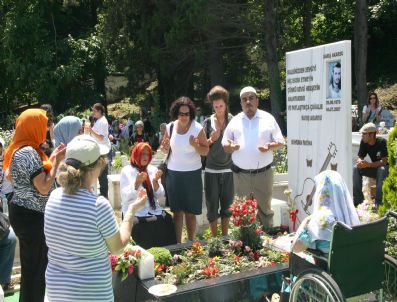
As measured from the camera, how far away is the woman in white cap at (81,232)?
269cm

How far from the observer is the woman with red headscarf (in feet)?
16.8

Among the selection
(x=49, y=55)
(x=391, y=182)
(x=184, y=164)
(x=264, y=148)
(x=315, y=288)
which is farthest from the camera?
(x=49, y=55)

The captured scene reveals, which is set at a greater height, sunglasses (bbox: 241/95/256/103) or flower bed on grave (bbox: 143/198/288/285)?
sunglasses (bbox: 241/95/256/103)

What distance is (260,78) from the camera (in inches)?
828

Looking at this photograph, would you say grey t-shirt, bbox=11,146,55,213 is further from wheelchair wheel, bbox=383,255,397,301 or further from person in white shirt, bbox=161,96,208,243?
wheelchair wheel, bbox=383,255,397,301

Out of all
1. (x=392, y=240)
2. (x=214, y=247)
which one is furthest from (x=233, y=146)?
(x=392, y=240)

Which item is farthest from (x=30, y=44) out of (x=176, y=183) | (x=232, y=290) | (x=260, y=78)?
(x=232, y=290)

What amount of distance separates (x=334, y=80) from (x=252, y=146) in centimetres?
106

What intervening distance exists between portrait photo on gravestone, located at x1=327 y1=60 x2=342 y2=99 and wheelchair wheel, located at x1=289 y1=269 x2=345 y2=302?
2.28m

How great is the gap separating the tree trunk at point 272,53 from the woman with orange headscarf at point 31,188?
1340cm

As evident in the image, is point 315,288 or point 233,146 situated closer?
point 315,288

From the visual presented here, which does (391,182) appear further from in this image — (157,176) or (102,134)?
(102,134)

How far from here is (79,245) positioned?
2.70m

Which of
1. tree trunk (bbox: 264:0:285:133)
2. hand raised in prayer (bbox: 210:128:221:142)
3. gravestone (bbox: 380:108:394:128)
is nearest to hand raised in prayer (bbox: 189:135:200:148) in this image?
hand raised in prayer (bbox: 210:128:221:142)
